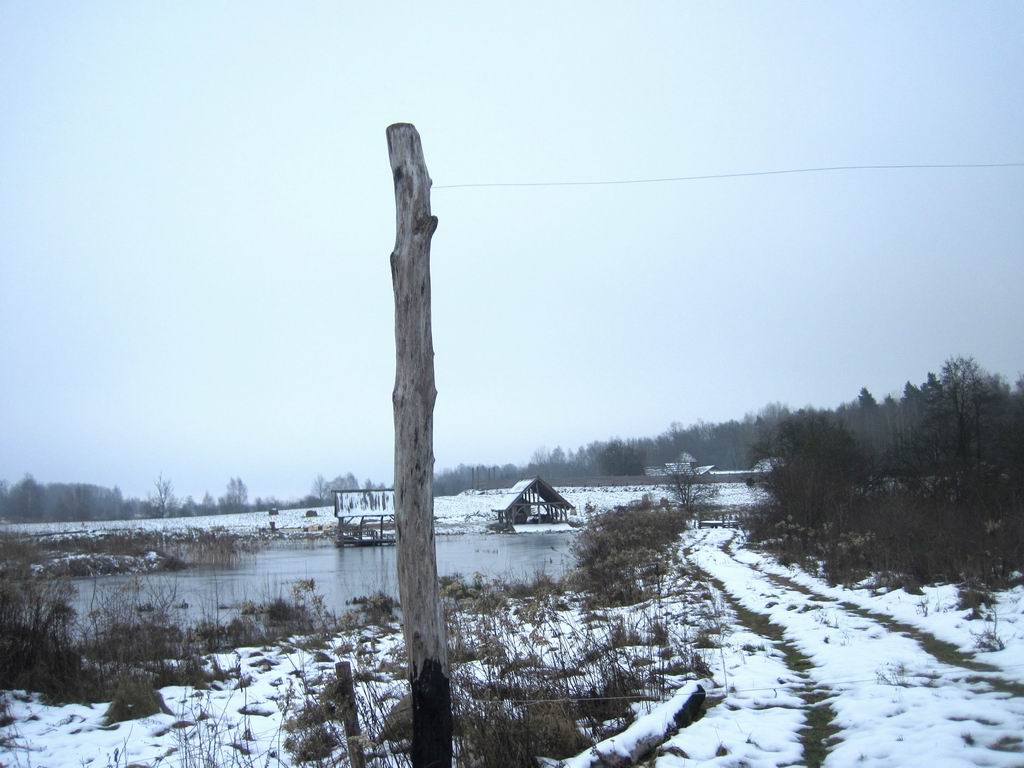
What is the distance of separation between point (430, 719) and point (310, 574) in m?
23.0

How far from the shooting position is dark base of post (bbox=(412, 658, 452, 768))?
4.71 m

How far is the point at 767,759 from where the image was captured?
15.5 ft

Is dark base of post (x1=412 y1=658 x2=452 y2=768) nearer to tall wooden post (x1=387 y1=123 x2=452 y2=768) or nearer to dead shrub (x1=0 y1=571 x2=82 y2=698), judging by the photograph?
tall wooden post (x1=387 y1=123 x2=452 y2=768)

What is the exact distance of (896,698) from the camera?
5527 mm

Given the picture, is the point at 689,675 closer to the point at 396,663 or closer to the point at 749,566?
the point at 396,663

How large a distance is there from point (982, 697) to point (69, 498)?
373ft

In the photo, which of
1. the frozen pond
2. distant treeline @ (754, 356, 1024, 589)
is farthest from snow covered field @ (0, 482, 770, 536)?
distant treeline @ (754, 356, 1024, 589)

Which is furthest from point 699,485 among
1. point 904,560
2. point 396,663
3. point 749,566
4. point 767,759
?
point 767,759

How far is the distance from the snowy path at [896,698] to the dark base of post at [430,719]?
153cm

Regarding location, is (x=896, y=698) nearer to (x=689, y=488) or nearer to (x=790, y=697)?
(x=790, y=697)

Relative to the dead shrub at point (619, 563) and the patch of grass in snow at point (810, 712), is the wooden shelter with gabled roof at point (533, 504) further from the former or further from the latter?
the patch of grass in snow at point (810, 712)

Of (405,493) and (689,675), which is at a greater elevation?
(405,493)

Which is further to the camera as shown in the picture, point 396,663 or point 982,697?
point 396,663

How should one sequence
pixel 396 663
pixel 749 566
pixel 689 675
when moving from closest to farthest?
1. pixel 689 675
2. pixel 396 663
3. pixel 749 566
